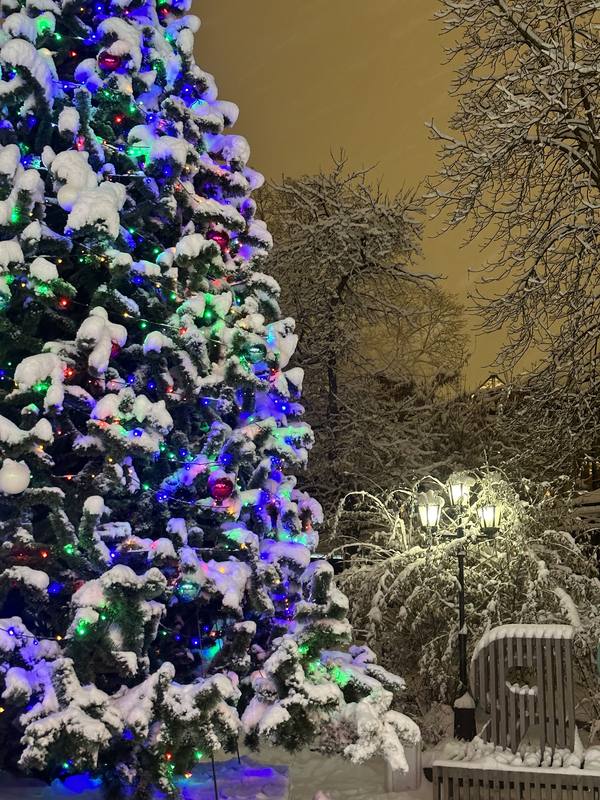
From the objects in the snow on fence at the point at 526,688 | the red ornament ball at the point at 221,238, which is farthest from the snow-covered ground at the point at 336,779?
the red ornament ball at the point at 221,238

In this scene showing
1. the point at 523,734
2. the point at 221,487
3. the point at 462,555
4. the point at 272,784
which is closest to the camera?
the point at 221,487

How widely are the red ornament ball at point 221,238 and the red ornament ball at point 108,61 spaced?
53.0 inches

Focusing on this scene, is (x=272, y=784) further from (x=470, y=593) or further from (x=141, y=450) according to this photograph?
(x=470, y=593)

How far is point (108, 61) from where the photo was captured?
18.9 feet

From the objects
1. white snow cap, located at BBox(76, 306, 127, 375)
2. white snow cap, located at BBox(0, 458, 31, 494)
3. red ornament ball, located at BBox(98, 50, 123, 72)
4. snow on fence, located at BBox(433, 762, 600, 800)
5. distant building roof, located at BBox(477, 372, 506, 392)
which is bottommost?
snow on fence, located at BBox(433, 762, 600, 800)

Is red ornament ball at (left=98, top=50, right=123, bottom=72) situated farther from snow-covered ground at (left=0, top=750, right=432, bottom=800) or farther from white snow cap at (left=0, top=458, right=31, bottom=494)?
snow-covered ground at (left=0, top=750, right=432, bottom=800)

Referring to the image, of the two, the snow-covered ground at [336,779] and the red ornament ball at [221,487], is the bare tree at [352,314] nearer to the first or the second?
the snow-covered ground at [336,779]

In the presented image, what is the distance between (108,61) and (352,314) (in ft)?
41.0

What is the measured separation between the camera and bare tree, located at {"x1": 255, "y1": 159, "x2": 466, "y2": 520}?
17125 mm

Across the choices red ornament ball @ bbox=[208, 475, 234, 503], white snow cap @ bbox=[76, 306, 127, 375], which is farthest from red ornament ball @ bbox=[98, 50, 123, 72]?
red ornament ball @ bbox=[208, 475, 234, 503]

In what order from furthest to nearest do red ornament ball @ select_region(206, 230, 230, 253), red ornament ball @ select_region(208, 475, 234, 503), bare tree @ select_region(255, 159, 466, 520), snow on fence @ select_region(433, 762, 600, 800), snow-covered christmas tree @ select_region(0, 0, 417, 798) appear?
Result: bare tree @ select_region(255, 159, 466, 520) < snow on fence @ select_region(433, 762, 600, 800) < red ornament ball @ select_region(206, 230, 230, 253) < red ornament ball @ select_region(208, 475, 234, 503) < snow-covered christmas tree @ select_region(0, 0, 417, 798)

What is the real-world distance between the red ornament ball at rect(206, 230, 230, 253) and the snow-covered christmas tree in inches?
0.7

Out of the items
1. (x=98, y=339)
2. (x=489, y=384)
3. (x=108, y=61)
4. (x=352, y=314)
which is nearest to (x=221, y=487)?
(x=98, y=339)

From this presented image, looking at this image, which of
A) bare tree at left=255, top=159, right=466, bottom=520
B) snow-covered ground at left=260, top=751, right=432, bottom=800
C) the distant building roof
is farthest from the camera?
the distant building roof
